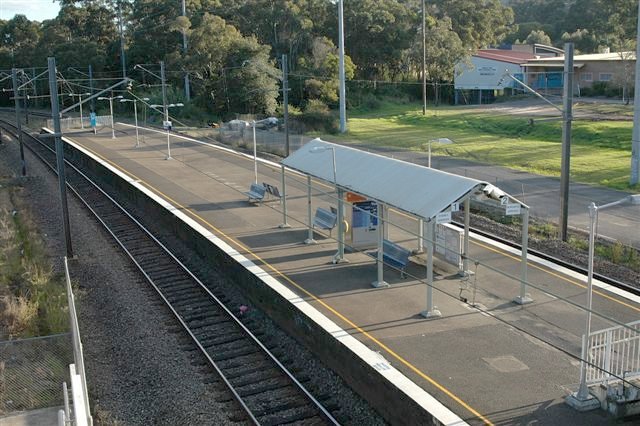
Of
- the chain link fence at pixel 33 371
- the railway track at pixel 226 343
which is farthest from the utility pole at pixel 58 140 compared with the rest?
the chain link fence at pixel 33 371

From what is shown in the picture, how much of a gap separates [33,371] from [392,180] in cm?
847

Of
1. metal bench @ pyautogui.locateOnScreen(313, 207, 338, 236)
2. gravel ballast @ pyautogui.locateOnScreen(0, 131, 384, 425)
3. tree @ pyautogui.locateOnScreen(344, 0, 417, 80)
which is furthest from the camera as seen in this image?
tree @ pyautogui.locateOnScreen(344, 0, 417, 80)

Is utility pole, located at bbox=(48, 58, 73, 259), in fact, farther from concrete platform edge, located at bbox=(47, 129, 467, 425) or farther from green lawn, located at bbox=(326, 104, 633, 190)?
green lawn, located at bbox=(326, 104, 633, 190)

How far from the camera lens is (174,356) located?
14.2 m

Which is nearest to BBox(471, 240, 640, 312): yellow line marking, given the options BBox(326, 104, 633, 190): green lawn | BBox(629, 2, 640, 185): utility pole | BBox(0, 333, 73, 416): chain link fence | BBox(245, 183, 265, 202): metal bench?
BBox(245, 183, 265, 202): metal bench

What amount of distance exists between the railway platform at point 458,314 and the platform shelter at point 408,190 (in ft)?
1.85

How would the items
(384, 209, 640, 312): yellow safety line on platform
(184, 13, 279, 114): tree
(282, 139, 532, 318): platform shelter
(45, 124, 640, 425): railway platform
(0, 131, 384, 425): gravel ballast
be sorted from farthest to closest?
(184, 13, 279, 114): tree, (384, 209, 640, 312): yellow safety line on platform, (282, 139, 532, 318): platform shelter, (0, 131, 384, 425): gravel ballast, (45, 124, 640, 425): railway platform

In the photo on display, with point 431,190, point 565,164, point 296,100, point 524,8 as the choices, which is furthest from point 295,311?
point 524,8

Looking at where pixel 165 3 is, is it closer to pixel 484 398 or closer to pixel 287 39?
pixel 287 39

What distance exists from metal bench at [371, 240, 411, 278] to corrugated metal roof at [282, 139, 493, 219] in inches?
56.7

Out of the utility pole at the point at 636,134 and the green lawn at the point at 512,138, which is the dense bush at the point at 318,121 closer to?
the green lawn at the point at 512,138

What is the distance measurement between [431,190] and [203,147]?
3062cm

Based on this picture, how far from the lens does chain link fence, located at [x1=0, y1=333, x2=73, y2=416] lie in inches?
472

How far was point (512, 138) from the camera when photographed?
5147cm
